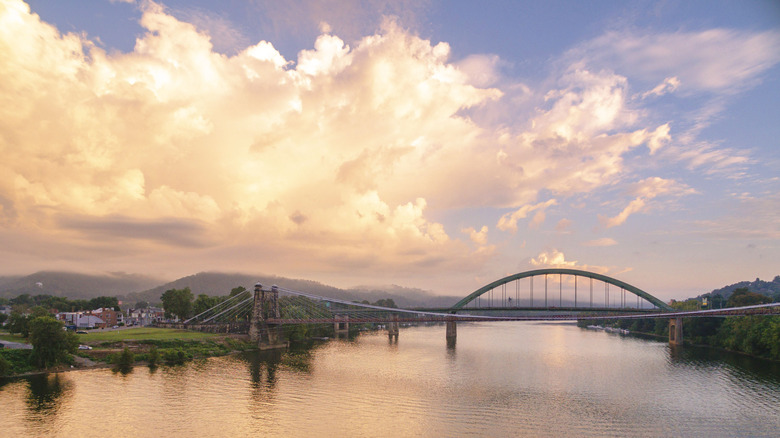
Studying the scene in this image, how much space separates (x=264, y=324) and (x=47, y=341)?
35212mm

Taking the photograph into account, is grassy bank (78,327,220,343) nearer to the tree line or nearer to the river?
the river

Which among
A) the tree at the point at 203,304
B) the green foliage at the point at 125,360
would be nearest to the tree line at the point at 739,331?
the green foliage at the point at 125,360

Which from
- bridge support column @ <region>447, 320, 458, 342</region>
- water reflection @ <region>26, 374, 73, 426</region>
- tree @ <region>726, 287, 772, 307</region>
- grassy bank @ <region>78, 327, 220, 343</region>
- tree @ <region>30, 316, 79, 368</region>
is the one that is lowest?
bridge support column @ <region>447, 320, 458, 342</region>

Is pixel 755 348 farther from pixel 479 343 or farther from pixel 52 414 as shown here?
pixel 52 414

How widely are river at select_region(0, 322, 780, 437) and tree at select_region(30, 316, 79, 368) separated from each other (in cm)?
241

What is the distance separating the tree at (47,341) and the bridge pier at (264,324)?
3185 centimetres

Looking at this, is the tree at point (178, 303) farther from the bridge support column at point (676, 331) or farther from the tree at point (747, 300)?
the tree at point (747, 300)

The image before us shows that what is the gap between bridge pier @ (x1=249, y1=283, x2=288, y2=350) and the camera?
77.8 metres

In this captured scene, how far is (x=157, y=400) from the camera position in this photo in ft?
126

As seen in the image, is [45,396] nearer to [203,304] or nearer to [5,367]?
[5,367]

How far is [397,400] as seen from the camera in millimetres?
39250

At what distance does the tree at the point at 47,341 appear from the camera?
46531 millimetres

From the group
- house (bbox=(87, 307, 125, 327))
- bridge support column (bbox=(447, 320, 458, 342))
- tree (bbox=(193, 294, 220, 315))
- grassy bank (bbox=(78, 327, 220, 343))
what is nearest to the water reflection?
grassy bank (bbox=(78, 327, 220, 343))

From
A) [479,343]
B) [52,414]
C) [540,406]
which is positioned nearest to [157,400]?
[52,414]
